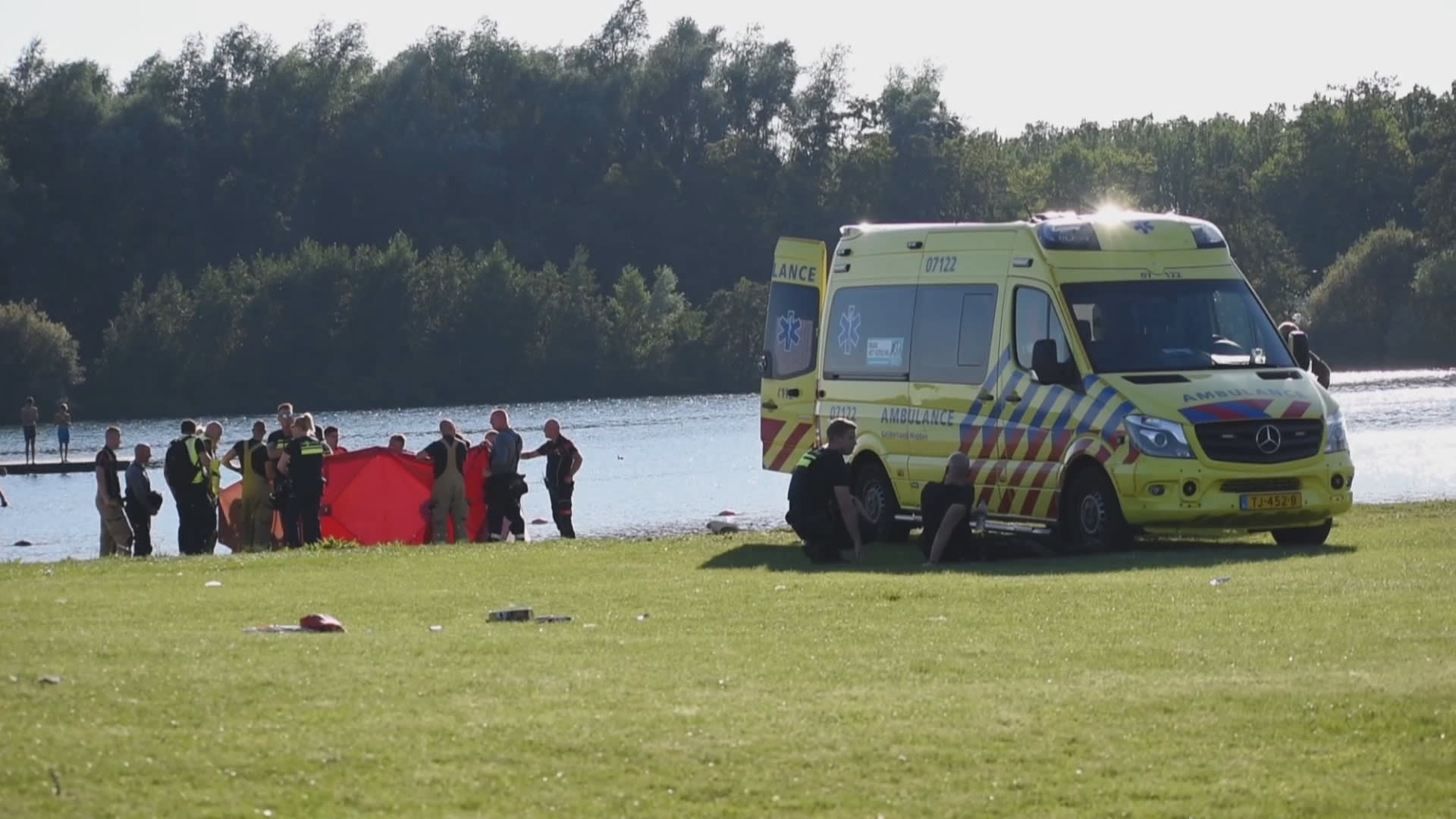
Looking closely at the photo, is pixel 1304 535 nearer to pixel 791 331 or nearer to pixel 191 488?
pixel 791 331

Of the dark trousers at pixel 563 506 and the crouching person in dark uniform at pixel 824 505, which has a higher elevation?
the crouching person in dark uniform at pixel 824 505

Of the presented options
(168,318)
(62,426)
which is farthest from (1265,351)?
(168,318)

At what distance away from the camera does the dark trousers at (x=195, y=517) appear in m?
26.6

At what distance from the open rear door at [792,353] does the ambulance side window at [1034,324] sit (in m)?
3.78

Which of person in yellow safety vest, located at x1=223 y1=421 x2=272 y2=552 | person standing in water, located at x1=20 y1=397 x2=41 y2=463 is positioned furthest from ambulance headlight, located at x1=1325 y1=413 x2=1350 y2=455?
person standing in water, located at x1=20 y1=397 x2=41 y2=463

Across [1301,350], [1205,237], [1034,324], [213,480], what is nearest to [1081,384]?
[1034,324]

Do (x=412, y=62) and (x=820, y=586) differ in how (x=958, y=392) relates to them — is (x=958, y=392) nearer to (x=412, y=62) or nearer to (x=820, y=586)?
(x=820, y=586)

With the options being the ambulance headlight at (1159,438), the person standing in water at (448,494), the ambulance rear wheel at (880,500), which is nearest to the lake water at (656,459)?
the person standing in water at (448,494)

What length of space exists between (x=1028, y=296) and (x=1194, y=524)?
280 cm

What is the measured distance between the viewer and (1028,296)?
2244 centimetres

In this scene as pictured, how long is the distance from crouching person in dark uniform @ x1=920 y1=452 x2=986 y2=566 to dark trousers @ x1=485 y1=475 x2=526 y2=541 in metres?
8.08

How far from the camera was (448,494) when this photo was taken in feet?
91.4

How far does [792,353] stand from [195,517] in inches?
280

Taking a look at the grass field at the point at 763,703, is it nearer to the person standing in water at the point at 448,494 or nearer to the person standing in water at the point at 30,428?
the person standing in water at the point at 448,494
